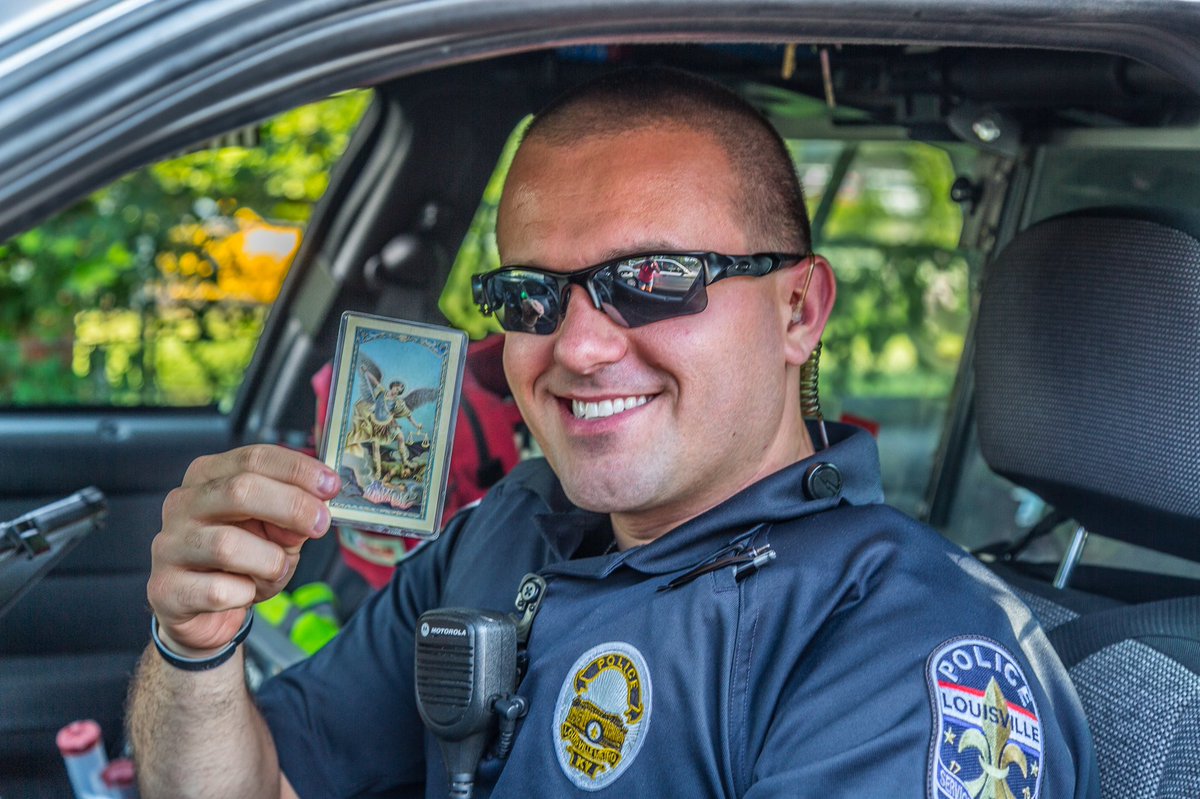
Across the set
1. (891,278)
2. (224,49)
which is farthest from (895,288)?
(224,49)

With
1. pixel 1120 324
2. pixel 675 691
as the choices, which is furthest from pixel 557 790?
pixel 1120 324

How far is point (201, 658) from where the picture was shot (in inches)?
55.7

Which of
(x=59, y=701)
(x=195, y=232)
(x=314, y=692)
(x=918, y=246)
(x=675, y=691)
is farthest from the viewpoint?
(x=918, y=246)

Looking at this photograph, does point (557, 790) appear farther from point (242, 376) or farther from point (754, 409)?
Answer: point (242, 376)

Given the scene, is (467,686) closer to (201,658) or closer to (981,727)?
(201,658)

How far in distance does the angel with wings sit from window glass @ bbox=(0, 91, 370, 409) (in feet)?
4.74

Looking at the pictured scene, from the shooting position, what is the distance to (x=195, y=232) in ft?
10.6

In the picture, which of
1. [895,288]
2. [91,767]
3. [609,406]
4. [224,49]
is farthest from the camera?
[895,288]

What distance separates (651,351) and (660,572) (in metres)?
0.26

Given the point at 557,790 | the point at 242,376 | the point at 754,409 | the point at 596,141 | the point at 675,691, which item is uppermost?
the point at 596,141

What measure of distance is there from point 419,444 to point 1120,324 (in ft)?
2.88

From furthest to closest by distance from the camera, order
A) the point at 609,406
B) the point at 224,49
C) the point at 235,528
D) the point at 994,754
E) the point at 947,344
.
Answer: the point at 947,344 < the point at 609,406 < the point at 235,528 < the point at 994,754 < the point at 224,49

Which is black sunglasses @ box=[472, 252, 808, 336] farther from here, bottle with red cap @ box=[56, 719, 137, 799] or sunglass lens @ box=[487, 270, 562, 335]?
bottle with red cap @ box=[56, 719, 137, 799]

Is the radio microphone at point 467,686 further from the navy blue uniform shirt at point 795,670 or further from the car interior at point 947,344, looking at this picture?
→ the car interior at point 947,344
